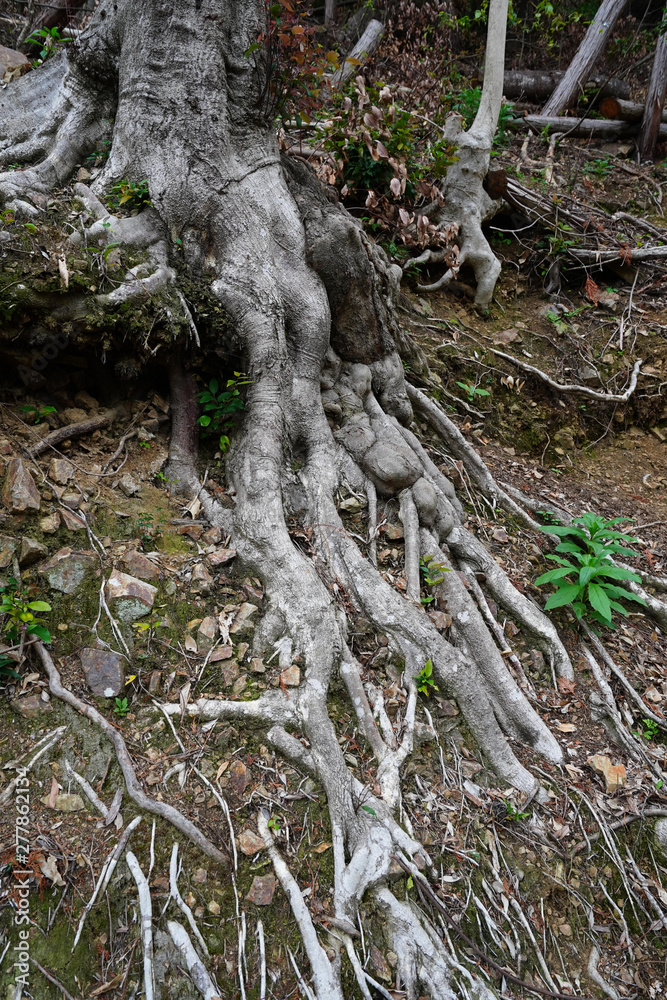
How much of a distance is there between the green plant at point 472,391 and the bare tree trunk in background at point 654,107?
18.9 feet

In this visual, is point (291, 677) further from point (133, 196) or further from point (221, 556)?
point (133, 196)

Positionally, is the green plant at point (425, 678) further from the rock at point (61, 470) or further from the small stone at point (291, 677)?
the rock at point (61, 470)

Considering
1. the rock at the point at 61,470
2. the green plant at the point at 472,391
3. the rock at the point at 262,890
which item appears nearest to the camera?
the rock at the point at 262,890

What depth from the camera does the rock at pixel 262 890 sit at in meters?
2.30

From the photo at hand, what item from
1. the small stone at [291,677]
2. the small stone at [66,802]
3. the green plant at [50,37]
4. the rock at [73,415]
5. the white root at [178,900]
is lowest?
the white root at [178,900]

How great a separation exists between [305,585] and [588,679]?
197 cm

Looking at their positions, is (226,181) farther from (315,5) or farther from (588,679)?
(315,5)

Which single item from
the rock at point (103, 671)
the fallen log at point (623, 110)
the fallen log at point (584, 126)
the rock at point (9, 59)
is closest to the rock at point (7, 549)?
the rock at point (103, 671)

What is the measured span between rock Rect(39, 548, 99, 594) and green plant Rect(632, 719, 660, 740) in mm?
3299

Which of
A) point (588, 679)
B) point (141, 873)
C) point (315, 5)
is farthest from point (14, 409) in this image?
point (315, 5)

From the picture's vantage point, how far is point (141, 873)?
2264mm

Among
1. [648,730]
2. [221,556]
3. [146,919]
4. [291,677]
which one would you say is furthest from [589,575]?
[146,919]

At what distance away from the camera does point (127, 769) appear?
248 cm

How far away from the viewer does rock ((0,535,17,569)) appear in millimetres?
2873
